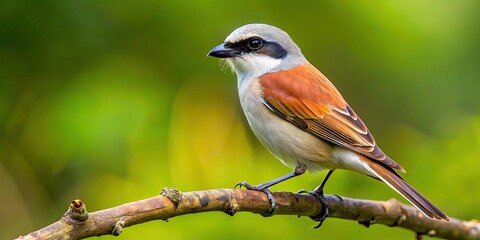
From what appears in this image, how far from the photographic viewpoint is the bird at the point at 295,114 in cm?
404

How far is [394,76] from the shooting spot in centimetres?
546

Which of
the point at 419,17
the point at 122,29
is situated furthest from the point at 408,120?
the point at 122,29

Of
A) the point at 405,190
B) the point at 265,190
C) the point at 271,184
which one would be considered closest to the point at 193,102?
the point at 271,184

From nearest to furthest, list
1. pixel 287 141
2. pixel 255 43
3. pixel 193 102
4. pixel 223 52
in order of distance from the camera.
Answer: pixel 287 141
pixel 223 52
pixel 255 43
pixel 193 102

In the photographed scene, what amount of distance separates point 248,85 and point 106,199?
1011 millimetres

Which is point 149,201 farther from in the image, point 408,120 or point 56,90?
point 408,120

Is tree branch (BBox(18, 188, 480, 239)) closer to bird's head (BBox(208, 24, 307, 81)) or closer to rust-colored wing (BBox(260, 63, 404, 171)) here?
rust-colored wing (BBox(260, 63, 404, 171))

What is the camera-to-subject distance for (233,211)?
3.16 meters

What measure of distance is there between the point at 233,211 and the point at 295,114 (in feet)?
3.98

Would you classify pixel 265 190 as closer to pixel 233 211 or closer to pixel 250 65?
pixel 233 211

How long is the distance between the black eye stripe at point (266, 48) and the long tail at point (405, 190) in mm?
973

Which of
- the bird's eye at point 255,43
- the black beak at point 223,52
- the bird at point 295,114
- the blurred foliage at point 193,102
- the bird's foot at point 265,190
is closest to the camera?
the bird's foot at point 265,190

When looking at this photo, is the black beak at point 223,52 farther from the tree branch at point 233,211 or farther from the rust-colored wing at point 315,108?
the tree branch at point 233,211

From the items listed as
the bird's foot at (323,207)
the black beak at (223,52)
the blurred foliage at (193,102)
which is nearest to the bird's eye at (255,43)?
the black beak at (223,52)
